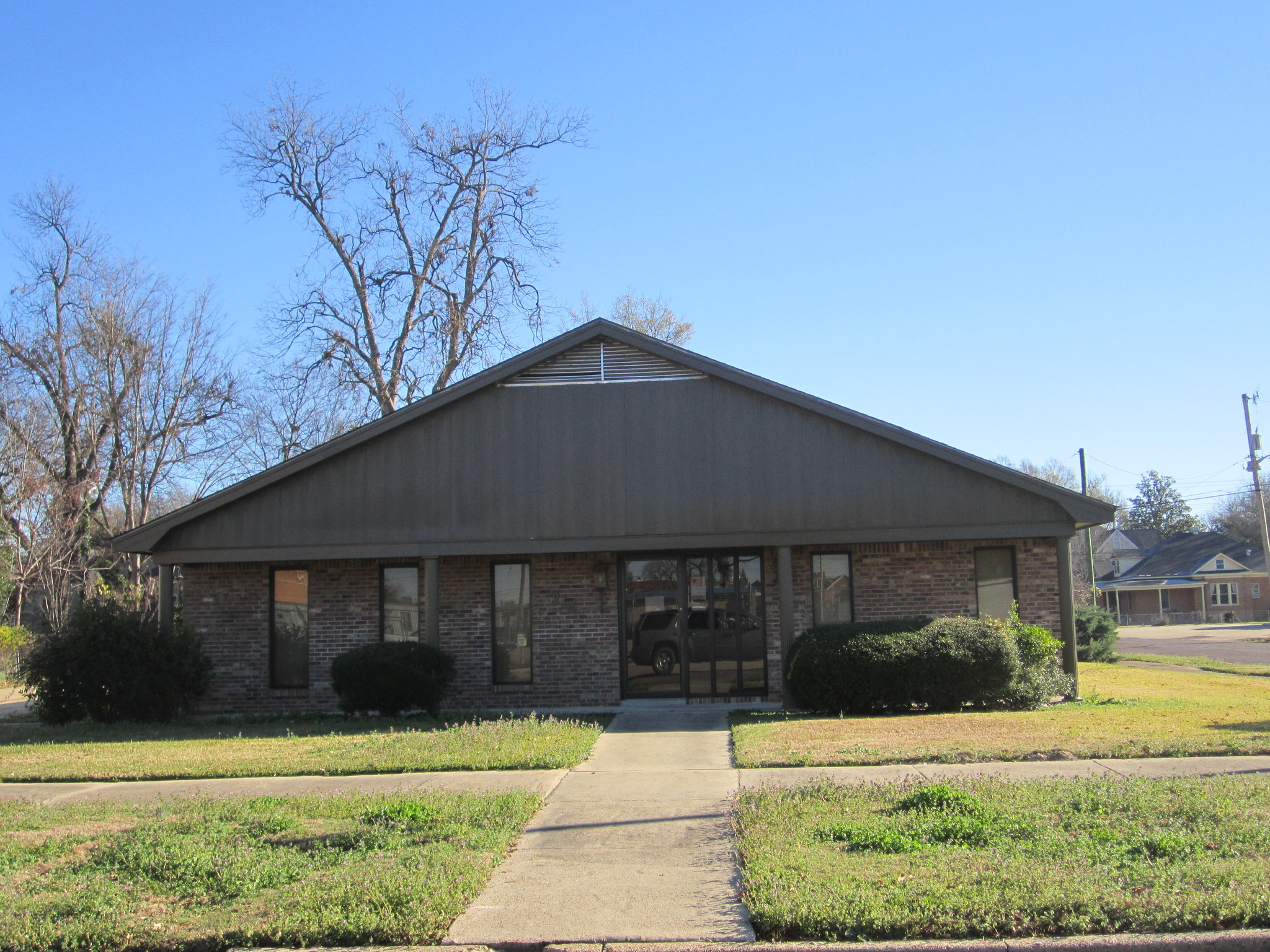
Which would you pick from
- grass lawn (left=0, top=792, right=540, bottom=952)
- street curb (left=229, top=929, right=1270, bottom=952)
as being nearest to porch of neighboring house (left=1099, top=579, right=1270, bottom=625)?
grass lawn (left=0, top=792, right=540, bottom=952)

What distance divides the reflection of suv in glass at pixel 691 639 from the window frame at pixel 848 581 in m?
0.89

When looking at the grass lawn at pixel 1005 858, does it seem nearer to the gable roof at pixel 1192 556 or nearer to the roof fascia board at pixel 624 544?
the roof fascia board at pixel 624 544

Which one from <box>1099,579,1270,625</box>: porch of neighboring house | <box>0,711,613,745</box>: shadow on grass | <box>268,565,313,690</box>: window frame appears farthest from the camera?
<box>1099,579,1270,625</box>: porch of neighboring house

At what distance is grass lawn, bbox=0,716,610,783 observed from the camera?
1081cm

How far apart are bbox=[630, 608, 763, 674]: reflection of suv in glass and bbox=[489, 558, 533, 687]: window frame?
5.39ft

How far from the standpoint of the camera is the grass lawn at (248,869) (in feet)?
18.2

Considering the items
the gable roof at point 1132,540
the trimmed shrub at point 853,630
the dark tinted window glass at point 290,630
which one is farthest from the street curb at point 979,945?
the gable roof at point 1132,540

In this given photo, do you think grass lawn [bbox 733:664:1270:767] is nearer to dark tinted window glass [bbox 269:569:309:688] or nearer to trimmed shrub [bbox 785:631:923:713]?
trimmed shrub [bbox 785:631:923:713]

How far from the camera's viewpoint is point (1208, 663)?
26.5 meters

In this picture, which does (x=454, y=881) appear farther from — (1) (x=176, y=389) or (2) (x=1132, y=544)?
(2) (x=1132, y=544)

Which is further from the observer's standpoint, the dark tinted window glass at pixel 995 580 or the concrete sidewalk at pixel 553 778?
the dark tinted window glass at pixel 995 580

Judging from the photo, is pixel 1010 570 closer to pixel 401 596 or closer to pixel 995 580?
pixel 995 580

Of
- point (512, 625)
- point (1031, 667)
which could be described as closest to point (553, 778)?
point (512, 625)

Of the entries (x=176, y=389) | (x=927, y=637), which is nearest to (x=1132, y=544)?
(x=176, y=389)
